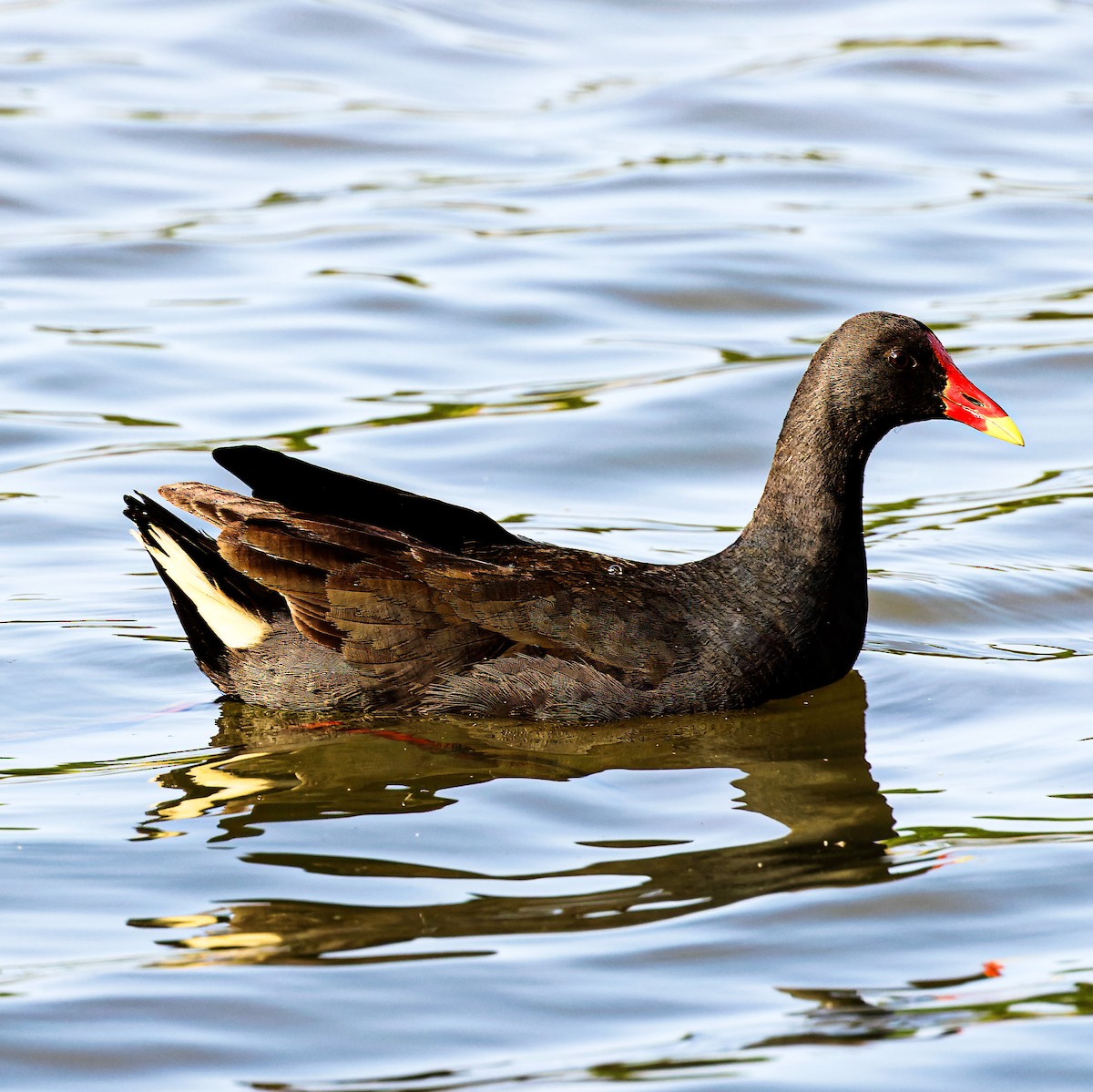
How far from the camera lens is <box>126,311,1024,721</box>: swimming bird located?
22.1ft

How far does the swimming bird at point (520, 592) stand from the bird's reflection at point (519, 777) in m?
0.11

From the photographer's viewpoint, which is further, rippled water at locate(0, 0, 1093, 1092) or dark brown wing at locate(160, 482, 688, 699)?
dark brown wing at locate(160, 482, 688, 699)

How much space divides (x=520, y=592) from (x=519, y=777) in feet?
2.15

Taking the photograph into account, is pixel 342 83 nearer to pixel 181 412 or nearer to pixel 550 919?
pixel 181 412

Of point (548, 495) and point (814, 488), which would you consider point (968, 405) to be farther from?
point (548, 495)

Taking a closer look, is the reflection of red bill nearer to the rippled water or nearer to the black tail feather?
the rippled water

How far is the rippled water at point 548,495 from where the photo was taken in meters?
4.88

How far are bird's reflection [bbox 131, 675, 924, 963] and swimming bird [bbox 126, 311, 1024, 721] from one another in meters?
0.11

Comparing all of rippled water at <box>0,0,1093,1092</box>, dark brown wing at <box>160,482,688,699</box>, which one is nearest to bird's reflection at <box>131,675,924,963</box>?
rippled water at <box>0,0,1093,1092</box>

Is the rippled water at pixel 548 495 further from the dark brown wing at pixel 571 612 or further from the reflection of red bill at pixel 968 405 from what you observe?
the reflection of red bill at pixel 968 405

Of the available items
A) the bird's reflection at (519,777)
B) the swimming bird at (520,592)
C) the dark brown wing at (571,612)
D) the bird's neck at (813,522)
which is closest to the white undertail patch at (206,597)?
the swimming bird at (520,592)

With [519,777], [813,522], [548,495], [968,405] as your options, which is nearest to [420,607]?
[519,777]

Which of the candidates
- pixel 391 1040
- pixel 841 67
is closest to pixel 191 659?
pixel 391 1040

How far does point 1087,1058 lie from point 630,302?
8.20 metres
